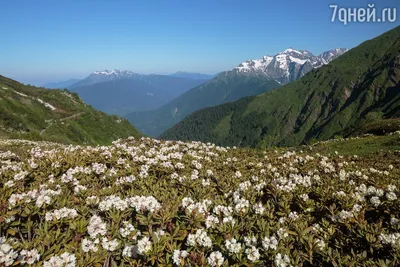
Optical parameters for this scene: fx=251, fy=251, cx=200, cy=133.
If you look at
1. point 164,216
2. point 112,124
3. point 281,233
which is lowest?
point 112,124

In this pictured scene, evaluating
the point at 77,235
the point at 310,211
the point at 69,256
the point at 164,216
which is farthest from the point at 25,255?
the point at 310,211

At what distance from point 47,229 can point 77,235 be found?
65cm

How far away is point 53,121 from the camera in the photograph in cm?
9244

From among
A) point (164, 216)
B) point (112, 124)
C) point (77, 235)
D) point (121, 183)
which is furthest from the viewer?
point (112, 124)

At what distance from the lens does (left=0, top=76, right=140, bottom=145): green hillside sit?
7306cm

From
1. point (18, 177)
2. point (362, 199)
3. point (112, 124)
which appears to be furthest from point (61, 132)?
point (362, 199)

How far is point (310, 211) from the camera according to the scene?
22.6ft

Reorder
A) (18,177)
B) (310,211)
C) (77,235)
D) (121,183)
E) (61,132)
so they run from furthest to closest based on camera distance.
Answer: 1. (61,132)
2. (121,183)
3. (18,177)
4. (310,211)
5. (77,235)

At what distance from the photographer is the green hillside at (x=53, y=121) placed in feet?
240

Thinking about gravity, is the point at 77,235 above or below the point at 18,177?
below

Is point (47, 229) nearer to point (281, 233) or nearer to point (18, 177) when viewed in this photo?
point (18, 177)

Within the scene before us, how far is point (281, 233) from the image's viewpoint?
5258 mm

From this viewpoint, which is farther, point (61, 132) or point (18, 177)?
point (61, 132)

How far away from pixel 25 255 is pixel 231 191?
5480 mm
